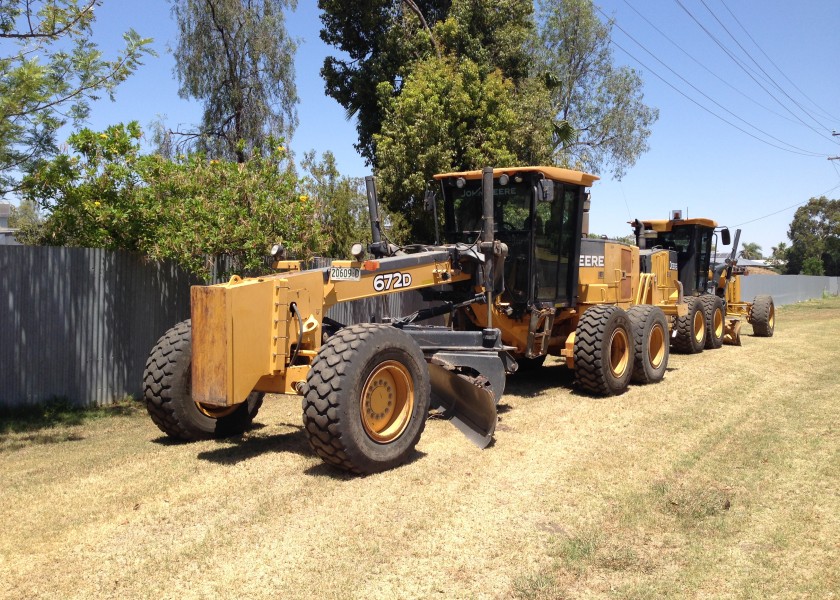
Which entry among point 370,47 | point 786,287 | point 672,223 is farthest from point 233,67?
point 786,287

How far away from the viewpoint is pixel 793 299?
4038 cm

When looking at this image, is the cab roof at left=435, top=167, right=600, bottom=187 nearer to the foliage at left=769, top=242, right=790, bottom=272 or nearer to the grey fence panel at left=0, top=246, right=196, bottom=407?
the grey fence panel at left=0, top=246, right=196, bottom=407

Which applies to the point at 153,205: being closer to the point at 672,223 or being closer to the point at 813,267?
the point at 672,223

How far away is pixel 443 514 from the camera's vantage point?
5.20 meters

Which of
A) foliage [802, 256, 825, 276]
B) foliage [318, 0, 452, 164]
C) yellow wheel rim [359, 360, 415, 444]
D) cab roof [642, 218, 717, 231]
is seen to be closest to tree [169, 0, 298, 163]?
foliage [318, 0, 452, 164]

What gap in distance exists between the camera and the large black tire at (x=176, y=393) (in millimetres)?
6574

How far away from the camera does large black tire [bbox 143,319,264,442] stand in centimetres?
657

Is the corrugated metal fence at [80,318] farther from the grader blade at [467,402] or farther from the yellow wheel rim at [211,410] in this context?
the yellow wheel rim at [211,410]

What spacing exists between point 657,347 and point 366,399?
6657 mm

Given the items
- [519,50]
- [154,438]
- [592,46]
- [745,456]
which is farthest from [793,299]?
[154,438]

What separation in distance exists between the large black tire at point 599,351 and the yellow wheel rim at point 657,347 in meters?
1.33

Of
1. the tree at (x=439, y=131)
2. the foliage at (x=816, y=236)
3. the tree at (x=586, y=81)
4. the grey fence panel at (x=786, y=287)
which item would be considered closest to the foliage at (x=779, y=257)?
the foliage at (x=816, y=236)

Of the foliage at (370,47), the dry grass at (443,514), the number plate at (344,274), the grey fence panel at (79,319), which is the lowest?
the dry grass at (443,514)

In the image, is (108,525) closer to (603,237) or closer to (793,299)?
(603,237)
